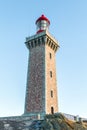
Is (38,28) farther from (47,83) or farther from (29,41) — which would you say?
(47,83)

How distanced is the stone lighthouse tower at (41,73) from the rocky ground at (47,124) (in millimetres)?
4367

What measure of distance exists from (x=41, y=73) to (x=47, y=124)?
10.2 metres

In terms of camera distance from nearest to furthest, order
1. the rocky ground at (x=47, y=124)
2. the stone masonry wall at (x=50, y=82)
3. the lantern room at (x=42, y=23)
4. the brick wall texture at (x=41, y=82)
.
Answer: the rocky ground at (x=47, y=124) < the brick wall texture at (x=41, y=82) < the stone masonry wall at (x=50, y=82) < the lantern room at (x=42, y=23)

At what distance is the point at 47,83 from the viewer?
33156mm

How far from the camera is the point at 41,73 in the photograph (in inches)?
1331

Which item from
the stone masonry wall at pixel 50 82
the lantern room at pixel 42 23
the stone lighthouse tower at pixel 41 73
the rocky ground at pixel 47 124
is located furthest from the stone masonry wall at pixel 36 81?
the rocky ground at pixel 47 124

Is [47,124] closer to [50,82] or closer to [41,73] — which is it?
[50,82]

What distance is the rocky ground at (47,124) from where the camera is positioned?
24.7 meters

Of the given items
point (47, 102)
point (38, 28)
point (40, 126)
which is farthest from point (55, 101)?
point (38, 28)

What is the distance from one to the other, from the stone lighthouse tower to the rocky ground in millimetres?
4367

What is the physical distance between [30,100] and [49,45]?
9.15m

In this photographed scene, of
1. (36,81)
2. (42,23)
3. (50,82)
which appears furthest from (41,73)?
(42,23)

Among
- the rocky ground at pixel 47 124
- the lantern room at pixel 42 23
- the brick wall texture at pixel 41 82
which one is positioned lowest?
the rocky ground at pixel 47 124

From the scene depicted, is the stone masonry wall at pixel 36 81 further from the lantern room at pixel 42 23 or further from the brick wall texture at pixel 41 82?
the lantern room at pixel 42 23
